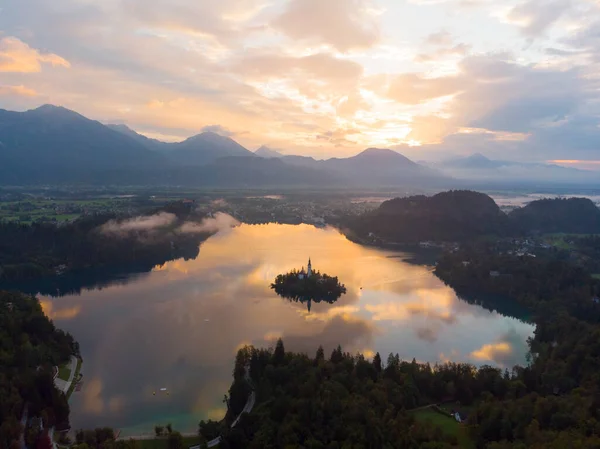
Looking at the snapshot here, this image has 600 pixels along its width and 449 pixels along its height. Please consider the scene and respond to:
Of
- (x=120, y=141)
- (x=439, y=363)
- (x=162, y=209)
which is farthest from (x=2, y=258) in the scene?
(x=120, y=141)

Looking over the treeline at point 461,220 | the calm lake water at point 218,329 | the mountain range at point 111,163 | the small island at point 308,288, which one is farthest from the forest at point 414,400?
the mountain range at point 111,163

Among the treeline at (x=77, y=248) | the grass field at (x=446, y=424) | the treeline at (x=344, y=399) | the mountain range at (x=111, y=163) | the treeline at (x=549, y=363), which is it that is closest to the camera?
the treeline at (x=549, y=363)

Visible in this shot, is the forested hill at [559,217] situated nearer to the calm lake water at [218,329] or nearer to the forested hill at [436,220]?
the forested hill at [436,220]

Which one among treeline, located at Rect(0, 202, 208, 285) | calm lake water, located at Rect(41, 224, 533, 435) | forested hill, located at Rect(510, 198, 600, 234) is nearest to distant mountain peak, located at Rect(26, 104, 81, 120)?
treeline, located at Rect(0, 202, 208, 285)

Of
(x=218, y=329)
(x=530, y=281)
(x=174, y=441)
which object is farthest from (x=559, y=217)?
(x=174, y=441)

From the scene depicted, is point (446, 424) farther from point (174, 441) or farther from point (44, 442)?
point (44, 442)

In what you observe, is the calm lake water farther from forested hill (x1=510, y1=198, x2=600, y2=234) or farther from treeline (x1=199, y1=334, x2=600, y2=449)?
forested hill (x1=510, y1=198, x2=600, y2=234)

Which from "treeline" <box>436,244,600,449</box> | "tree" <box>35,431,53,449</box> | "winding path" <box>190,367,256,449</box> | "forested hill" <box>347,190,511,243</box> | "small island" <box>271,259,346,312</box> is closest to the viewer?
"treeline" <box>436,244,600,449</box>
